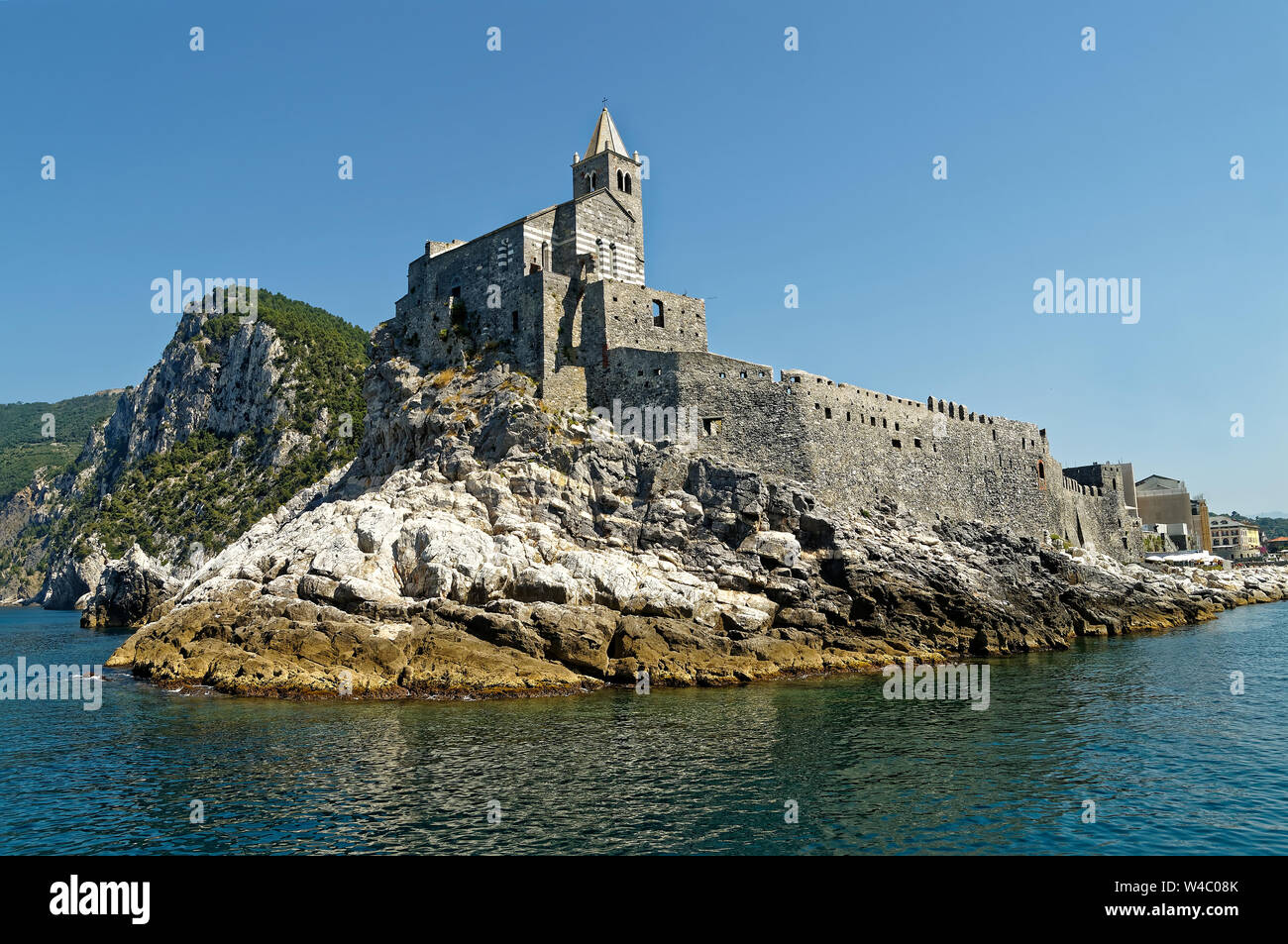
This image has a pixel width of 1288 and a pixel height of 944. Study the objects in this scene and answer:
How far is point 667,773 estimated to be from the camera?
18.5 meters

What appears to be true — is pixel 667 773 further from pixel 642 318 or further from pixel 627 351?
pixel 642 318

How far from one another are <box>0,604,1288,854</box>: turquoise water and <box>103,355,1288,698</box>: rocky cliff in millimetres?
2285

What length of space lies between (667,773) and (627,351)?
24071 mm

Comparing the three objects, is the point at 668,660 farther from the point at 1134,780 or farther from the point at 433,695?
the point at 1134,780

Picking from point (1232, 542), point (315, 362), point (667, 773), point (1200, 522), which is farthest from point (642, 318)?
point (1232, 542)

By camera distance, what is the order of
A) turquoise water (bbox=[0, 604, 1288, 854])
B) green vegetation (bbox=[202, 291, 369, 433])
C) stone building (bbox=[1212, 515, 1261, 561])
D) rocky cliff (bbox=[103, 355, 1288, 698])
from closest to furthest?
1. turquoise water (bbox=[0, 604, 1288, 854])
2. rocky cliff (bbox=[103, 355, 1288, 698])
3. green vegetation (bbox=[202, 291, 369, 433])
4. stone building (bbox=[1212, 515, 1261, 561])

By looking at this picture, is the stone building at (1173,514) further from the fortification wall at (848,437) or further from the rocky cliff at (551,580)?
the rocky cliff at (551,580)

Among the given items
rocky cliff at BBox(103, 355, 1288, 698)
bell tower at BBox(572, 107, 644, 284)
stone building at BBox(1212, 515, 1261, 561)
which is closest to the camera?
rocky cliff at BBox(103, 355, 1288, 698)

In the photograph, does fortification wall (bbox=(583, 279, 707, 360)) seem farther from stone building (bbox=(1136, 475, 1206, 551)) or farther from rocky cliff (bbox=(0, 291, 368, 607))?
stone building (bbox=(1136, 475, 1206, 551))

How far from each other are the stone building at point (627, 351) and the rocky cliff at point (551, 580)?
5.32 ft

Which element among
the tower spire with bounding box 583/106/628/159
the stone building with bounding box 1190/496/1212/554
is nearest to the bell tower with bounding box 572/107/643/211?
the tower spire with bounding box 583/106/628/159

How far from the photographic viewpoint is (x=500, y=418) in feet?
123

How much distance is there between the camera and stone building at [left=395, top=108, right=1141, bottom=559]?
39.2m
